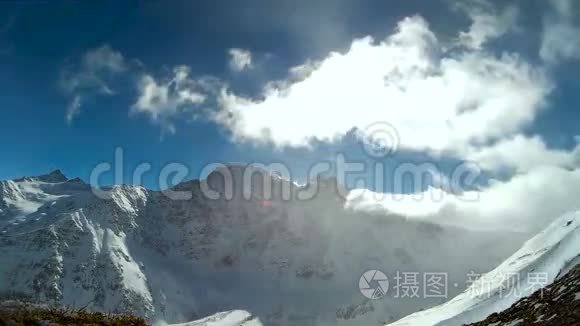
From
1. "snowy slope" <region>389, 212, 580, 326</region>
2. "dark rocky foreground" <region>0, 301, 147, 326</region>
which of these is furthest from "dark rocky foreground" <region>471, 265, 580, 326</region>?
"dark rocky foreground" <region>0, 301, 147, 326</region>

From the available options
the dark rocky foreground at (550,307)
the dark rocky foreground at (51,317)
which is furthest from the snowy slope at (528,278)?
the dark rocky foreground at (51,317)

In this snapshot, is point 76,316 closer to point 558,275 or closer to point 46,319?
point 46,319

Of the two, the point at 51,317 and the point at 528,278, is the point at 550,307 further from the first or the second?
the point at 51,317

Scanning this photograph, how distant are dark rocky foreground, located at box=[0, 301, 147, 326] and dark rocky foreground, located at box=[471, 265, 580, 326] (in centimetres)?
1451

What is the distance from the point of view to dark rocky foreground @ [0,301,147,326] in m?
11.2

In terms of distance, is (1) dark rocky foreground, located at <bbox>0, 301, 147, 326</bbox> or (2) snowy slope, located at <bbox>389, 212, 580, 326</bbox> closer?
(1) dark rocky foreground, located at <bbox>0, 301, 147, 326</bbox>

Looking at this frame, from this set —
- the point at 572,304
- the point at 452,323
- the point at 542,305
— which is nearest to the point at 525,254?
Answer: the point at 452,323

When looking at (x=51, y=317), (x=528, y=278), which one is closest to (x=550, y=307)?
(x=528, y=278)

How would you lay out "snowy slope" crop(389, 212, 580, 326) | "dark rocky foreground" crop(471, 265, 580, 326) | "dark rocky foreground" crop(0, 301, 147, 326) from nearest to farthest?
"dark rocky foreground" crop(0, 301, 147, 326)
"dark rocky foreground" crop(471, 265, 580, 326)
"snowy slope" crop(389, 212, 580, 326)

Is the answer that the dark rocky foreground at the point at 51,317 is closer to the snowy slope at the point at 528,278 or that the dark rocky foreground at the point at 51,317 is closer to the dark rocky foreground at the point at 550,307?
the dark rocky foreground at the point at 550,307

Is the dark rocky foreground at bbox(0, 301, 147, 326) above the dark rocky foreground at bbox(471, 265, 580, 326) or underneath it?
above

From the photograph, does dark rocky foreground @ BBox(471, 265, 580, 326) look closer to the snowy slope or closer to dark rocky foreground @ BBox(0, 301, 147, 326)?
the snowy slope

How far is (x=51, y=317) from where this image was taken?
12.4 m

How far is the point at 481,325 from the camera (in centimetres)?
2741
